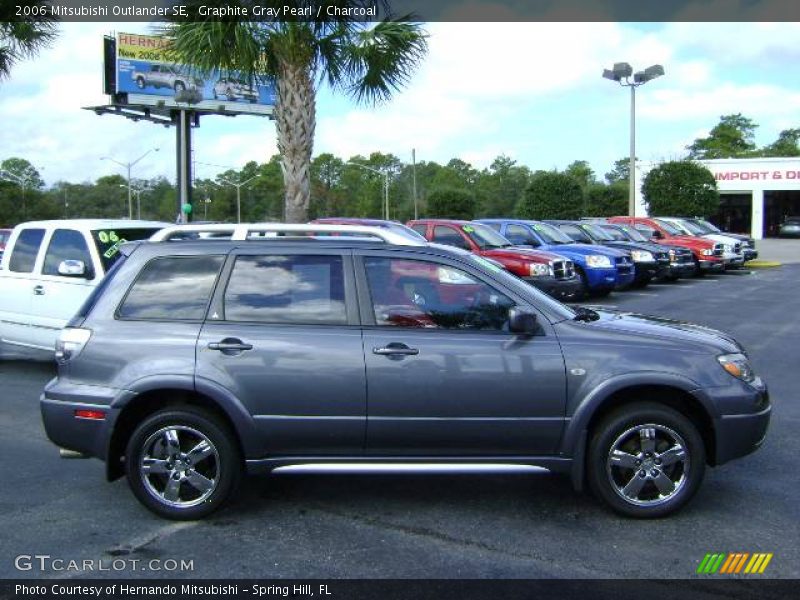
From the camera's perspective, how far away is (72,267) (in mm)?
8742

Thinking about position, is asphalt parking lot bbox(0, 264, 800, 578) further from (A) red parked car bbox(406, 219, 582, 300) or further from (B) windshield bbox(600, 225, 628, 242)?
(B) windshield bbox(600, 225, 628, 242)

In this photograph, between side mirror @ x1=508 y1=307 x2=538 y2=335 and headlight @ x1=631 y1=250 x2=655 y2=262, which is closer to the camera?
side mirror @ x1=508 y1=307 x2=538 y2=335

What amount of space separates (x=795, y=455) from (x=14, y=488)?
5.72m

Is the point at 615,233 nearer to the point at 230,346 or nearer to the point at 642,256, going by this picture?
the point at 642,256

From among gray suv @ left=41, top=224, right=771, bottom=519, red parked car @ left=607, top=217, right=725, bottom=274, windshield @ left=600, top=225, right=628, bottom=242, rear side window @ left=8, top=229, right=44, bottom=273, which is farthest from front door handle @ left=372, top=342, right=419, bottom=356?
red parked car @ left=607, top=217, right=725, bottom=274

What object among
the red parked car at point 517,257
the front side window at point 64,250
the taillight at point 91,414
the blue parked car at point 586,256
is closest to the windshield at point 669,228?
the blue parked car at point 586,256

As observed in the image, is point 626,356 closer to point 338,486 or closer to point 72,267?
point 338,486

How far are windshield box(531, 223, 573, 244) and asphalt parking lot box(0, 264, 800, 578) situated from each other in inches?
504

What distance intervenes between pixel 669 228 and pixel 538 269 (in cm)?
1221

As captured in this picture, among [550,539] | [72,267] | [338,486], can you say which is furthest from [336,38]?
[550,539]

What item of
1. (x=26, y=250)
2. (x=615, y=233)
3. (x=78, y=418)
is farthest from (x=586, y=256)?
(x=78, y=418)

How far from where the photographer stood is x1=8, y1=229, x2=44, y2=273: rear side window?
9633 mm
